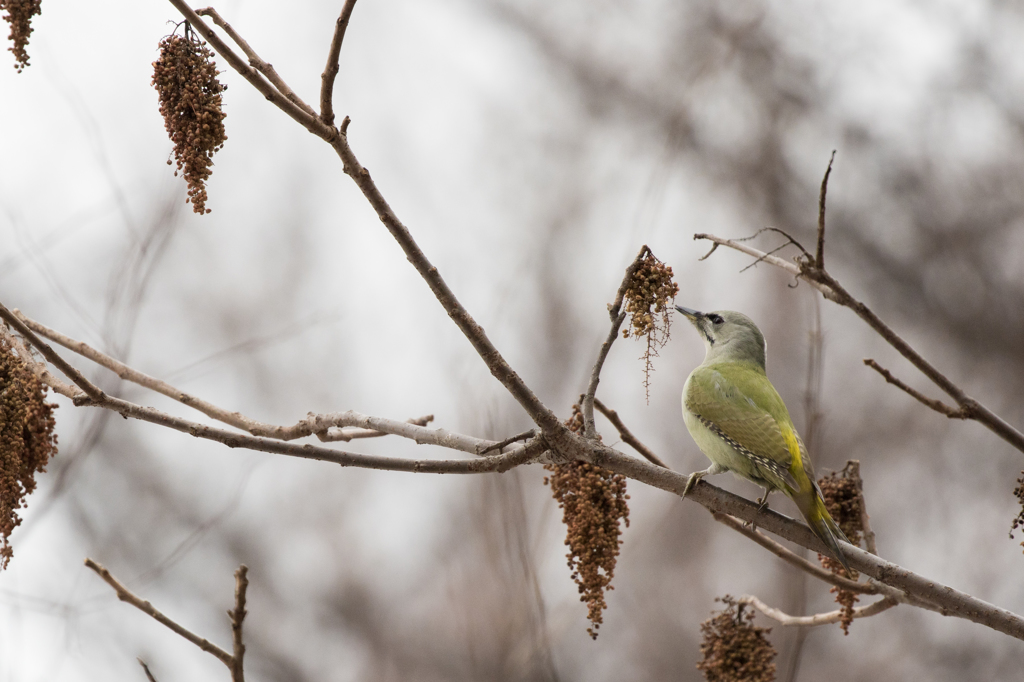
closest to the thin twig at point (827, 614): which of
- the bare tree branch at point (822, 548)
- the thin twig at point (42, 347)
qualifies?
the bare tree branch at point (822, 548)

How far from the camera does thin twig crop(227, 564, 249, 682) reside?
5.00 ft

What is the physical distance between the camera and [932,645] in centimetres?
575

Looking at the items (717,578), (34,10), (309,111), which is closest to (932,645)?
(717,578)

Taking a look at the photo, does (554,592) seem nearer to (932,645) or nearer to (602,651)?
(602,651)

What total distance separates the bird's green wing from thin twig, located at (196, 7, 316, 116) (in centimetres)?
180

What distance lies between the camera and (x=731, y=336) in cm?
365

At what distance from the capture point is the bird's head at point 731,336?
3.57m

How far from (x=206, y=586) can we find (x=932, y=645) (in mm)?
5348

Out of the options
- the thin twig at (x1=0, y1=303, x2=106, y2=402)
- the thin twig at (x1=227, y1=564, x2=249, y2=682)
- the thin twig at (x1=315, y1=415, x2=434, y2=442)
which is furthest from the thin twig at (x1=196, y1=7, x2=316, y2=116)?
the thin twig at (x1=315, y1=415, x2=434, y2=442)

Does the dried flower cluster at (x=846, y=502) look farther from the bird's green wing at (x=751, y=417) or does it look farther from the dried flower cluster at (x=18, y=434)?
the dried flower cluster at (x=18, y=434)

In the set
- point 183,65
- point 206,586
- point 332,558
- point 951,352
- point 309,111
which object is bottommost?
point 309,111

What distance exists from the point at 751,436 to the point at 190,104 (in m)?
2.00

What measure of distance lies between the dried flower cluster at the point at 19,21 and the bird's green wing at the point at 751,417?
2.30 meters

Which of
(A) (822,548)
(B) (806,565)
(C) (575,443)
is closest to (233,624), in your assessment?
(C) (575,443)
